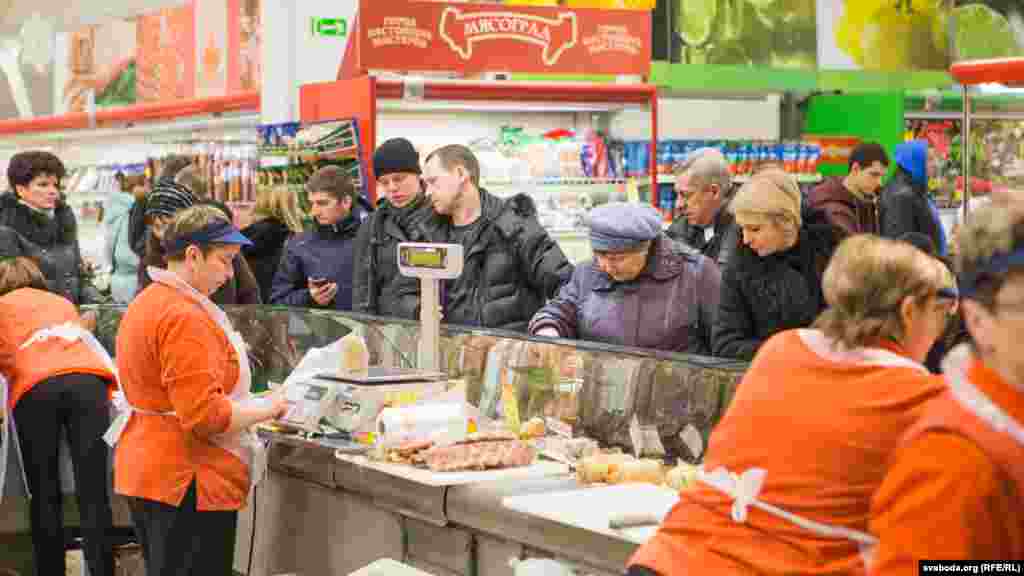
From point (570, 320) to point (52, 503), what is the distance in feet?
7.43

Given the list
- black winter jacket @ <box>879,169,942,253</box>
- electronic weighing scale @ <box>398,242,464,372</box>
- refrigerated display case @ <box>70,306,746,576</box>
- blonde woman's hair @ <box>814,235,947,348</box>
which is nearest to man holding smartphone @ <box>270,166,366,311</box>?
refrigerated display case @ <box>70,306,746,576</box>

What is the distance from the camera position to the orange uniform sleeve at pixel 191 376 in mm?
4312

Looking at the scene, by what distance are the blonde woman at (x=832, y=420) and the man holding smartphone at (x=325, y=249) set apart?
438cm

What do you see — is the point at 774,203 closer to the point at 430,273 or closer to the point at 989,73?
the point at 430,273

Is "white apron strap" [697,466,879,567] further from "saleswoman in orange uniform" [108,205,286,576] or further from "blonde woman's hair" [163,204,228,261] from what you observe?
"blonde woman's hair" [163,204,228,261]

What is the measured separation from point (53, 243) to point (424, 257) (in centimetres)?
326

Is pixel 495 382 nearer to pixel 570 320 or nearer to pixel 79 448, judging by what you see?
pixel 570 320

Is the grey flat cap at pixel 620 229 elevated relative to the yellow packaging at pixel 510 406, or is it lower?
elevated

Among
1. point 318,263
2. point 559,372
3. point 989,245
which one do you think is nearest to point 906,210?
point 318,263

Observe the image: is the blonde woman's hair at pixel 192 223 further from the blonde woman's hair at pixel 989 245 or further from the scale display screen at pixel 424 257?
the blonde woman's hair at pixel 989 245

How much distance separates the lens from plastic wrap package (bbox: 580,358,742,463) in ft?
12.8

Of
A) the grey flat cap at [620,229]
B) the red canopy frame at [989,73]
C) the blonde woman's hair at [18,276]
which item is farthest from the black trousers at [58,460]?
the red canopy frame at [989,73]

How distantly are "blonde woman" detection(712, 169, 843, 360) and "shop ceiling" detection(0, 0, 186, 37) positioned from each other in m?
7.88

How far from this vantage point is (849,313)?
241 cm
